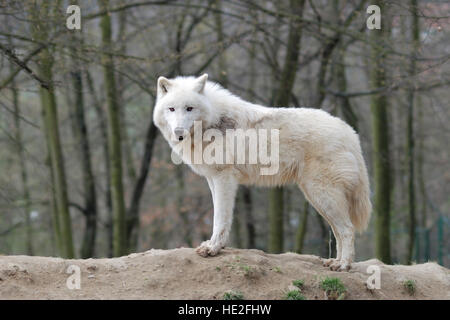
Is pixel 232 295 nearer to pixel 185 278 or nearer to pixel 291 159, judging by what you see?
pixel 185 278

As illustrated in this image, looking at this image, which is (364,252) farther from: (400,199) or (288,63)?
(288,63)

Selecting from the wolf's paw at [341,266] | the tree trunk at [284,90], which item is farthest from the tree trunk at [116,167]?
the wolf's paw at [341,266]

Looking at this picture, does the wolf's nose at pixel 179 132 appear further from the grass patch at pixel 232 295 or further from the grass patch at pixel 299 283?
the grass patch at pixel 299 283

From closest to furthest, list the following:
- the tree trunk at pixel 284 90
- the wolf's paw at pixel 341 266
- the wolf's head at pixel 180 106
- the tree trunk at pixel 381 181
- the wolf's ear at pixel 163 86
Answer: the wolf's head at pixel 180 106 < the wolf's paw at pixel 341 266 < the wolf's ear at pixel 163 86 < the tree trunk at pixel 381 181 < the tree trunk at pixel 284 90

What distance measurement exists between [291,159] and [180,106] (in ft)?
5.43

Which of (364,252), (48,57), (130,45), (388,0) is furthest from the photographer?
(364,252)

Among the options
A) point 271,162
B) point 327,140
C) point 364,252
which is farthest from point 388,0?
point 364,252

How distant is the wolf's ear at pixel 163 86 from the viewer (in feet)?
23.0

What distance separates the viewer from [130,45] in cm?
1939

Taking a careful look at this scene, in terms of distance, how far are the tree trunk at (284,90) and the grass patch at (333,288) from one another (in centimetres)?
700

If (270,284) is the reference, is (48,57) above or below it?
above
